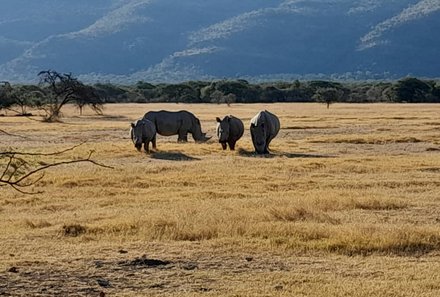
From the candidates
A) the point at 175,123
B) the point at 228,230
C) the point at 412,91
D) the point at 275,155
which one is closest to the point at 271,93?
the point at 412,91

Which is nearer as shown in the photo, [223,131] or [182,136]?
[223,131]

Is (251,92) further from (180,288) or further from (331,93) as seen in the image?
(180,288)

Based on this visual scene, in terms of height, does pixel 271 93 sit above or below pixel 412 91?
below

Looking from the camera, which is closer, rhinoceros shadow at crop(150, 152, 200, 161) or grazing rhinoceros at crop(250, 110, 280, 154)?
rhinoceros shadow at crop(150, 152, 200, 161)

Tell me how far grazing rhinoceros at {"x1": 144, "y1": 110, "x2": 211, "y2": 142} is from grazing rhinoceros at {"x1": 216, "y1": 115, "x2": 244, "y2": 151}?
4107 millimetres

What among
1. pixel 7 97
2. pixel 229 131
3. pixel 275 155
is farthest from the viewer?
pixel 229 131

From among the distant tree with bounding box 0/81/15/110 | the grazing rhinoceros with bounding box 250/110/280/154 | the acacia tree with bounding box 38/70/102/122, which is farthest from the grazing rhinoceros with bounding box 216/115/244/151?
the acacia tree with bounding box 38/70/102/122

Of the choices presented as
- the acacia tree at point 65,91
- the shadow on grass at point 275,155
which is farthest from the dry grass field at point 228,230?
the acacia tree at point 65,91

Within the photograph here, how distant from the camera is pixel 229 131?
35.2 meters

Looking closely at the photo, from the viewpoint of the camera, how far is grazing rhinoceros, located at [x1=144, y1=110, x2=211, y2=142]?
128 ft

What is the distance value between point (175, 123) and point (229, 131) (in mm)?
4885

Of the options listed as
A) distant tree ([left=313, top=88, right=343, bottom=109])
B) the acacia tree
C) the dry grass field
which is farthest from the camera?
distant tree ([left=313, top=88, right=343, bottom=109])

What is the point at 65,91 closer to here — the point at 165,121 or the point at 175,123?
the point at 175,123

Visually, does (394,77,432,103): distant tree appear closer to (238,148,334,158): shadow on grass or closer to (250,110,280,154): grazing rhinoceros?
(250,110,280,154): grazing rhinoceros
